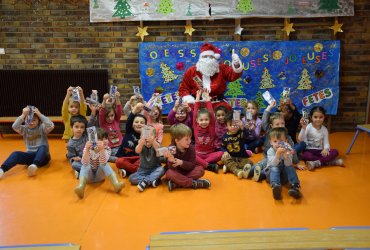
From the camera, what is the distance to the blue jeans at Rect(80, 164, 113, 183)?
3.60m

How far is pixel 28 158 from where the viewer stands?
4289mm

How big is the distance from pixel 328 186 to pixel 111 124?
282 centimetres

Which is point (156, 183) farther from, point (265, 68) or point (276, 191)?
point (265, 68)

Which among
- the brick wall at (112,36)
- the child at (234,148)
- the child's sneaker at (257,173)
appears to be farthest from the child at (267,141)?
the brick wall at (112,36)

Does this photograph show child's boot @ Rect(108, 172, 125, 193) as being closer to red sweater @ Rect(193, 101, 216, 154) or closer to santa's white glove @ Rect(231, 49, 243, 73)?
red sweater @ Rect(193, 101, 216, 154)

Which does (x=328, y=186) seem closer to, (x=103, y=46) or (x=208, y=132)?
(x=208, y=132)

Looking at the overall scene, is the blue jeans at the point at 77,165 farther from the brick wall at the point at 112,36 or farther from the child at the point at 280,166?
the brick wall at the point at 112,36

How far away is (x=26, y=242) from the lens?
266 cm

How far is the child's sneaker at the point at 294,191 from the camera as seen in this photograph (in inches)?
130

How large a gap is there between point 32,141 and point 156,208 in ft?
7.19

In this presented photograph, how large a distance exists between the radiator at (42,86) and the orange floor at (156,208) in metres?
2.05

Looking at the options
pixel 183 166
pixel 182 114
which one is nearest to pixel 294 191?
pixel 183 166

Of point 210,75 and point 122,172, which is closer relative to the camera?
point 122,172

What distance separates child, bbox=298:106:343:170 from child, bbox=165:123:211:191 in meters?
1.49
